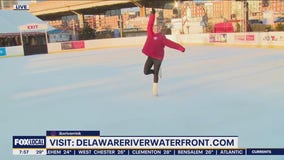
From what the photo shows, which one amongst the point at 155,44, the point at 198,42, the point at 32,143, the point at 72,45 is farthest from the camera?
the point at 72,45

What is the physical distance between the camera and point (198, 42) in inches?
815

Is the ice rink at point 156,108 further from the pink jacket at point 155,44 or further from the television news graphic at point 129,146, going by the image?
the pink jacket at point 155,44

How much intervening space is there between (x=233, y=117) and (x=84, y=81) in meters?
4.76

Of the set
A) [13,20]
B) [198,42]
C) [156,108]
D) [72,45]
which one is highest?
[13,20]

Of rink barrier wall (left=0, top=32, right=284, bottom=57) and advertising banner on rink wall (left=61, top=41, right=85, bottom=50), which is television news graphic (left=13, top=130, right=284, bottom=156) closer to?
rink barrier wall (left=0, top=32, right=284, bottom=57)

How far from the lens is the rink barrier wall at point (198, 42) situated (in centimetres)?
1544

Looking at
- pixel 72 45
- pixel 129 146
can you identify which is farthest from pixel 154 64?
pixel 72 45

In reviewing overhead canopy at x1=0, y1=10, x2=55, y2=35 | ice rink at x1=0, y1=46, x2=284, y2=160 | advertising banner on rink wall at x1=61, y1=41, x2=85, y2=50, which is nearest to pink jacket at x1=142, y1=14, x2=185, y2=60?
ice rink at x1=0, y1=46, x2=284, y2=160

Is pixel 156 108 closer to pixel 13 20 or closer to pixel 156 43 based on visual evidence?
pixel 156 43

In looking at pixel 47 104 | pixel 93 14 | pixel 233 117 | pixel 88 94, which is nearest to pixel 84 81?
pixel 88 94

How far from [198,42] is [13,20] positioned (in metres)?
20.3

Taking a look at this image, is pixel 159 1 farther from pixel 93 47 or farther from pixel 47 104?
pixel 47 104

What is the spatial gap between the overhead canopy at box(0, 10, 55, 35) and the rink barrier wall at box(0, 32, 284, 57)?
857cm

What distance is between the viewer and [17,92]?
664cm
